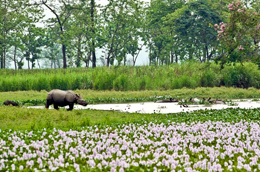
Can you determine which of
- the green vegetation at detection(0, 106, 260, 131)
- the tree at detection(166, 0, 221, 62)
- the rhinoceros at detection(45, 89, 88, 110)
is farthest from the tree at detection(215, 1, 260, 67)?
the tree at detection(166, 0, 221, 62)

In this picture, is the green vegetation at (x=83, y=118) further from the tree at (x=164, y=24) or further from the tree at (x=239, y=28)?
the tree at (x=164, y=24)

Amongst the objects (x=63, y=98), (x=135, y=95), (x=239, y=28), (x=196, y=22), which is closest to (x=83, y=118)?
(x=63, y=98)

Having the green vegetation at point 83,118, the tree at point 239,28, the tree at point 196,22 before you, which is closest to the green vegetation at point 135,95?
the tree at point 239,28

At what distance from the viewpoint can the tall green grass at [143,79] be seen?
26.2 meters

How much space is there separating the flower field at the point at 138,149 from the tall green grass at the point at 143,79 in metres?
15.7

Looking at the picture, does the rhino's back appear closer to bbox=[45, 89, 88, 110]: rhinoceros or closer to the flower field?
bbox=[45, 89, 88, 110]: rhinoceros

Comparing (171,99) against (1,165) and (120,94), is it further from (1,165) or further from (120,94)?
(1,165)

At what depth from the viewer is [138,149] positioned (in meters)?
7.82

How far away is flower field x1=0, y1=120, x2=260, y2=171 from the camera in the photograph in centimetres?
629

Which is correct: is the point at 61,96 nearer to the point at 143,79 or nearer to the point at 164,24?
the point at 143,79

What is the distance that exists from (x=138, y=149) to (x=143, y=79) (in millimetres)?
19376

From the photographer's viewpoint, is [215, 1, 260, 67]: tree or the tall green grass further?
the tall green grass

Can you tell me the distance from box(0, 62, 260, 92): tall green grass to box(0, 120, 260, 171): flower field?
15.7m

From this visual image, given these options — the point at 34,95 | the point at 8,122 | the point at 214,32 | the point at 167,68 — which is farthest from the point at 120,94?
the point at 214,32
